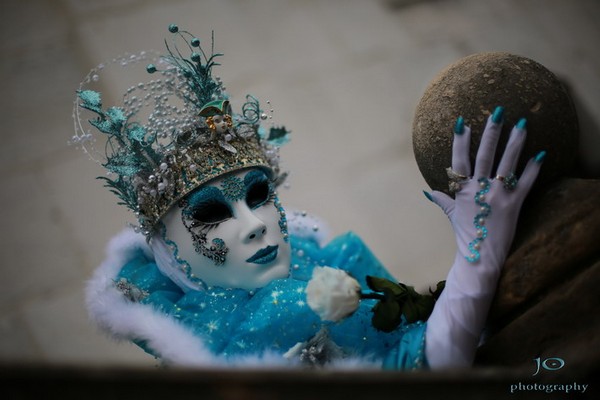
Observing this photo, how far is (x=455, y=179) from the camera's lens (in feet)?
3.97

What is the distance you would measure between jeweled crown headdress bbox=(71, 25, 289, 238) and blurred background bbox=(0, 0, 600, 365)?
1416 mm

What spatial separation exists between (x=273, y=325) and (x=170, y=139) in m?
0.50

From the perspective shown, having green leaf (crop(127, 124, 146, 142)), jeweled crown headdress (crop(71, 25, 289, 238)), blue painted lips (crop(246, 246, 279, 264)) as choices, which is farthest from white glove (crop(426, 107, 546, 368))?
green leaf (crop(127, 124, 146, 142))

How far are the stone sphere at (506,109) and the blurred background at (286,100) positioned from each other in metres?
1.68

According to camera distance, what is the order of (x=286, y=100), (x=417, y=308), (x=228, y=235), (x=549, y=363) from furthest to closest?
(x=286, y=100)
(x=228, y=235)
(x=417, y=308)
(x=549, y=363)

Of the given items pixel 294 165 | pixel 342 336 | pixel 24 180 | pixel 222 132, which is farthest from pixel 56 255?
pixel 342 336

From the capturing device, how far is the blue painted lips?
144 centimetres

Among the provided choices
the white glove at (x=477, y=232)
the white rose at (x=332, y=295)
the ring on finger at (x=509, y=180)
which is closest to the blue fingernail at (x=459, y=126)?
the white glove at (x=477, y=232)

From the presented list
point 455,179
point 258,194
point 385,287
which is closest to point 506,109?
point 455,179

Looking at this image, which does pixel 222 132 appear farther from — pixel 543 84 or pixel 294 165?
pixel 294 165

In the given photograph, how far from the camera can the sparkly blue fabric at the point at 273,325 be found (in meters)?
1.31

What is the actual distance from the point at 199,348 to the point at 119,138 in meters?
0.52

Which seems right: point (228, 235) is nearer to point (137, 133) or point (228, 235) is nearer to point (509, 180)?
point (137, 133)

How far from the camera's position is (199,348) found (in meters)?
1.31
